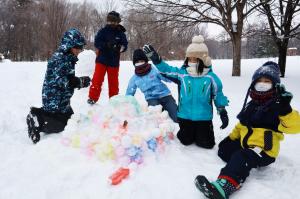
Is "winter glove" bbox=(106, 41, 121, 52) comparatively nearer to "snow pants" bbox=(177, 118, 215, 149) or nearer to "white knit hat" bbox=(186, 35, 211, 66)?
"white knit hat" bbox=(186, 35, 211, 66)

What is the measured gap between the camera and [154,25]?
34.4 ft

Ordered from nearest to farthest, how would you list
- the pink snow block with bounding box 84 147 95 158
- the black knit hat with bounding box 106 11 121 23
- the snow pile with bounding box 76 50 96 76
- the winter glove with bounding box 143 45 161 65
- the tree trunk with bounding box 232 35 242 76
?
1. the pink snow block with bounding box 84 147 95 158
2. the winter glove with bounding box 143 45 161 65
3. the black knit hat with bounding box 106 11 121 23
4. the snow pile with bounding box 76 50 96 76
5. the tree trunk with bounding box 232 35 242 76

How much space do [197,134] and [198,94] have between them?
0.48 m

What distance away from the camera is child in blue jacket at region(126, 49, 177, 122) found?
15.3ft

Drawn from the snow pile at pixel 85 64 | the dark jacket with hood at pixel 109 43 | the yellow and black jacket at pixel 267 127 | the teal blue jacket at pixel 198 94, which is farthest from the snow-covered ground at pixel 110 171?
the snow pile at pixel 85 64

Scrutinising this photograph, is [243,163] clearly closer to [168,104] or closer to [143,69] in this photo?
[168,104]

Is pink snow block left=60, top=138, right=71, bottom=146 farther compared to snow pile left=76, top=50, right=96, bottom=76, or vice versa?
snow pile left=76, top=50, right=96, bottom=76

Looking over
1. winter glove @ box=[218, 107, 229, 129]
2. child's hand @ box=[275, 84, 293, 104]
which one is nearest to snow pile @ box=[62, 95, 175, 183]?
winter glove @ box=[218, 107, 229, 129]

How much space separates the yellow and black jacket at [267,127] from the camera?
10.2ft

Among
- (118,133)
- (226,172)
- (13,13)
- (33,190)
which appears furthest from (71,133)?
(13,13)

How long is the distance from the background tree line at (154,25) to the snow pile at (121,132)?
5.71 m

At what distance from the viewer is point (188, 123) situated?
402 centimetres

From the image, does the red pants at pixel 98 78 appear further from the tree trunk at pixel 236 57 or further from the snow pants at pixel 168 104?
the tree trunk at pixel 236 57

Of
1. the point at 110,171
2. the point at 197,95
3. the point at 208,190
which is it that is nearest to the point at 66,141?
the point at 110,171
